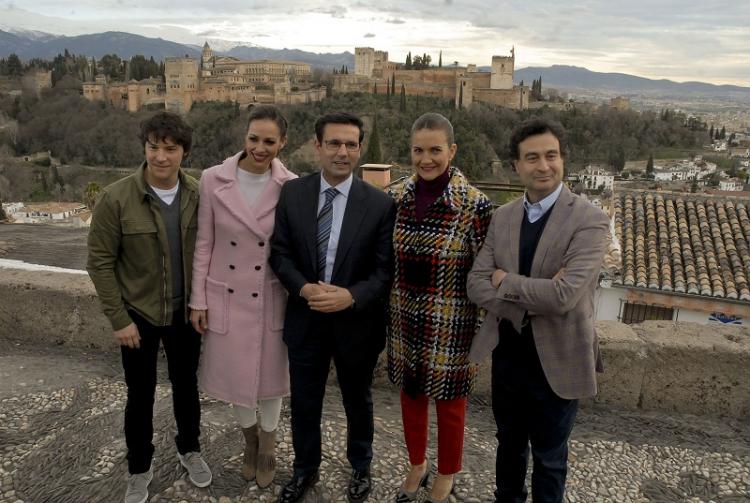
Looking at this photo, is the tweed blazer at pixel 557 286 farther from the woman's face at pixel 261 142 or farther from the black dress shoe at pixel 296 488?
the black dress shoe at pixel 296 488

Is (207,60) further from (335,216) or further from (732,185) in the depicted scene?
(335,216)

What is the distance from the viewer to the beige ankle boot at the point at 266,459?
2.48 metres

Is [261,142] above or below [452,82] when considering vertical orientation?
below

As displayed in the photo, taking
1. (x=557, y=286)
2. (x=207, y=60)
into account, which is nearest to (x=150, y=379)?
(x=557, y=286)

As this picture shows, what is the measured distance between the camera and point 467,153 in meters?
44.9

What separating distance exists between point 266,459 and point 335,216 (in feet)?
3.64

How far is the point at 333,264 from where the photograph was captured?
2.28 m

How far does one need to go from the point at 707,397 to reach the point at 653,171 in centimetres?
5205

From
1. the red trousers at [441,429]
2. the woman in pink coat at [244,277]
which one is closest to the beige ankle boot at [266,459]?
the woman in pink coat at [244,277]

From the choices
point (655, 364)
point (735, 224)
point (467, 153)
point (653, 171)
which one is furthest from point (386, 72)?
point (655, 364)

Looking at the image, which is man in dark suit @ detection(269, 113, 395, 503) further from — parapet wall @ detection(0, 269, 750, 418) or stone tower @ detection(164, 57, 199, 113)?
stone tower @ detection(164, 57, 199, 113)

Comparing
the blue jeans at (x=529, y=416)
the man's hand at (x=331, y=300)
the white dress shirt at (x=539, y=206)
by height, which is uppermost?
the white dress shirt at (x=539, y=206)

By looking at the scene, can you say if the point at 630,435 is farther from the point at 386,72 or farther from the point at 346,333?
the point at 386,72

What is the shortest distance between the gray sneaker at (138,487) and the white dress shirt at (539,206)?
6.19 feet
